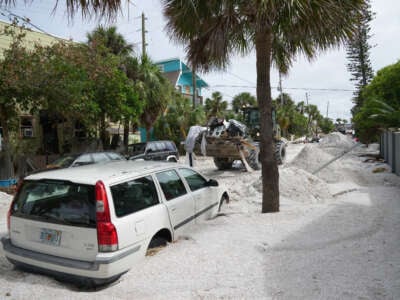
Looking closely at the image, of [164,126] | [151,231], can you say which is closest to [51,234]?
[151,231]

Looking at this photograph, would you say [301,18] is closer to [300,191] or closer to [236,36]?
[236,36]

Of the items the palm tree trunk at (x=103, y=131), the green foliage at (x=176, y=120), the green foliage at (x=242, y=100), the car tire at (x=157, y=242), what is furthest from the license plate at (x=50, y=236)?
the green foliage at (x=242, y=100)

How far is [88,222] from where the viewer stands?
3.59m

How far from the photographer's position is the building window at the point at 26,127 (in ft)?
58.9

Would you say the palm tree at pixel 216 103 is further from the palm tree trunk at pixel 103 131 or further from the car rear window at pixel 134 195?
the car rear window at pixel 134 195

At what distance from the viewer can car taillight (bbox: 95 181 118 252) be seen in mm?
3516

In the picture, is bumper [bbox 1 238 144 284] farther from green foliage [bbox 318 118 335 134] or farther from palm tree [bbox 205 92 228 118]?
green foliage [bbox 318 118 335 134]

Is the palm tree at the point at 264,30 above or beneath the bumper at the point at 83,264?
above

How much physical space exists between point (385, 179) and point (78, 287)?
36.9 feet

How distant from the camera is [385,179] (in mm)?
11734

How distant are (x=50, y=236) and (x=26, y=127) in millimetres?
16556

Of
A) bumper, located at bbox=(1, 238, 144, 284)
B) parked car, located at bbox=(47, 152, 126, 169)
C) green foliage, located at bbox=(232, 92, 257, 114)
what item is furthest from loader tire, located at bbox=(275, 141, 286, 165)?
green foliage, located at bbox=(232, 92, 257, 114)

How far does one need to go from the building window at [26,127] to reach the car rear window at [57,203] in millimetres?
15707

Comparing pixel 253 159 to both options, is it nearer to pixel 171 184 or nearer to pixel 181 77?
pixel 171 184
